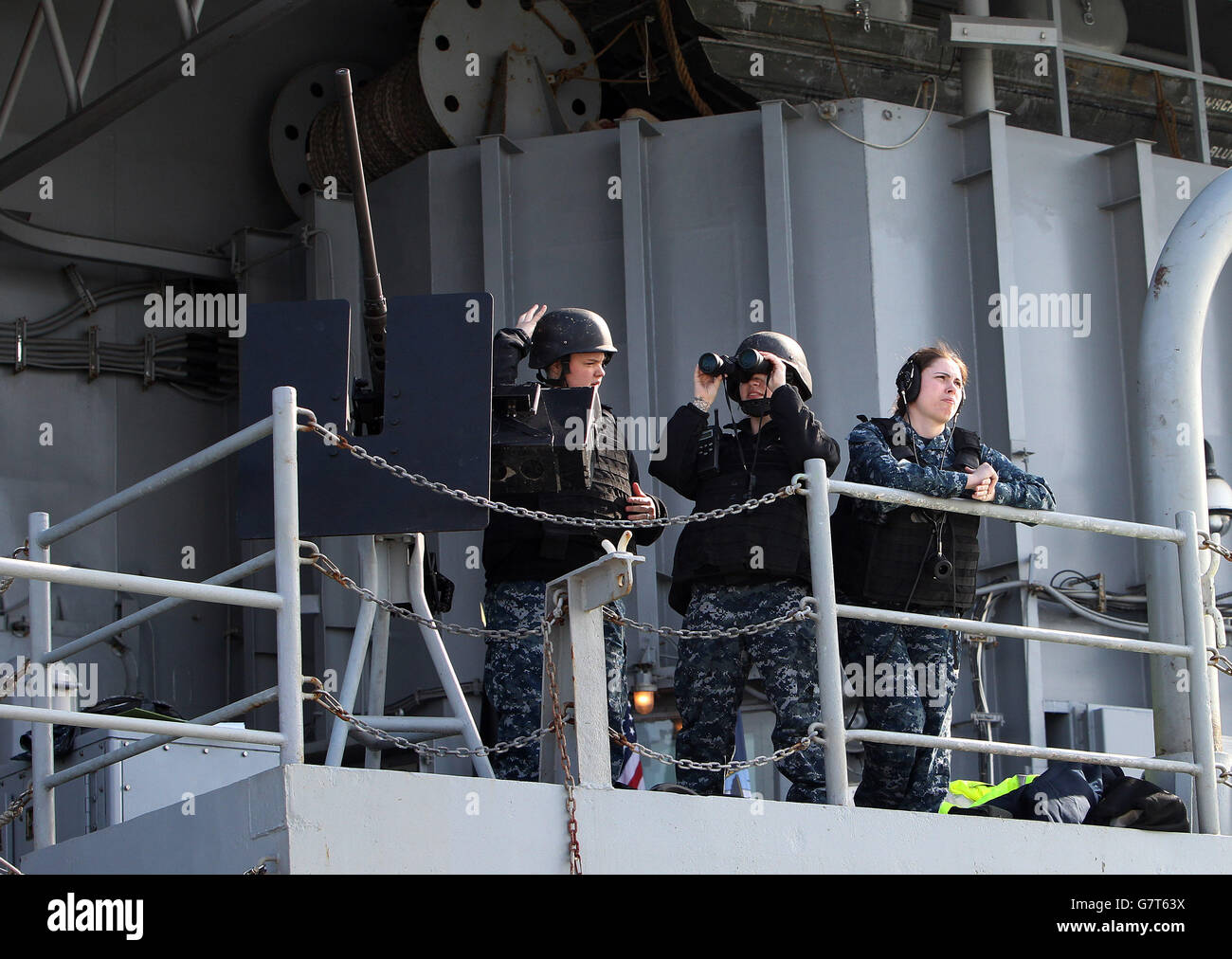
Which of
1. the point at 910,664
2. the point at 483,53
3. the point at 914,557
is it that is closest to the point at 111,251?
the point at 483,53

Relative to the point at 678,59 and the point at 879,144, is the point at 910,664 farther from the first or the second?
the point at 678,59

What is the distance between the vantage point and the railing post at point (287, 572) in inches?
174

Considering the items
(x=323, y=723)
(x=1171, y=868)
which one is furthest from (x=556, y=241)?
(x=1171, y=868)

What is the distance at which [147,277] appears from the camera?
432 inches

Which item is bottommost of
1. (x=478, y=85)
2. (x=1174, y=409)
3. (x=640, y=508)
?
(x=640, y=508)

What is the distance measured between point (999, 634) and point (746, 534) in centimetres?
94

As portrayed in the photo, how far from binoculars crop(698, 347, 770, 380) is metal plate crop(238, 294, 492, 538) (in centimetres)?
90

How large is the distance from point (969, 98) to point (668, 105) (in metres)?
2.46

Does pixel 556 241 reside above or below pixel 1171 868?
above

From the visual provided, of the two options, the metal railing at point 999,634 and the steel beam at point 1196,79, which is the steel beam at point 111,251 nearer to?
the steel beam at point 1196,79

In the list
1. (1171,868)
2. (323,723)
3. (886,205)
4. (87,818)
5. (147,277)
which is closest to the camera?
(1171,868)

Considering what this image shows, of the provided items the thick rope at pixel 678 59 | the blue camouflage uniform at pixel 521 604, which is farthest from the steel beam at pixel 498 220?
the blue camouflage uniform at pixel 521 604

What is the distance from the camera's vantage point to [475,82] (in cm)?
Result: 1006

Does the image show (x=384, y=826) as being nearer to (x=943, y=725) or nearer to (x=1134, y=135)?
(x=943, y=725)
